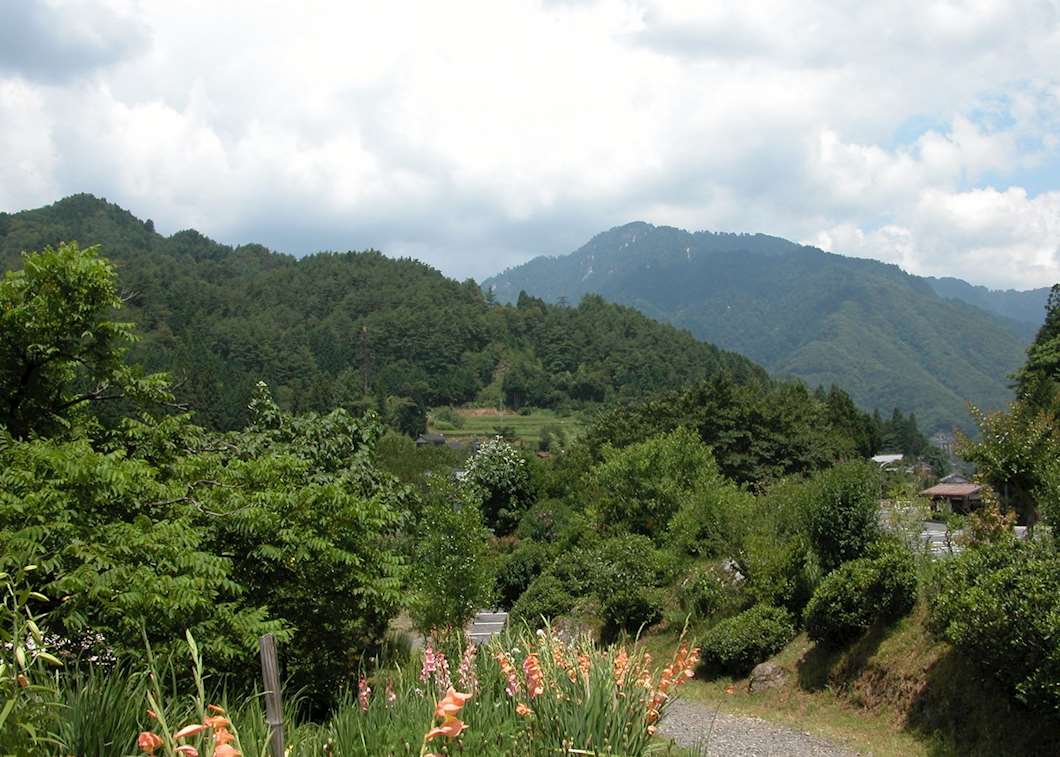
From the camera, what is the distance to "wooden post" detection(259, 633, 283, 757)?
137 inches

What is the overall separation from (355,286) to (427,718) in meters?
157

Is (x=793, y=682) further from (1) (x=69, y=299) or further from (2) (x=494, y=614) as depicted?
(2) (x=494, y=614)

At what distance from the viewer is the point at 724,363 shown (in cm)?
12975

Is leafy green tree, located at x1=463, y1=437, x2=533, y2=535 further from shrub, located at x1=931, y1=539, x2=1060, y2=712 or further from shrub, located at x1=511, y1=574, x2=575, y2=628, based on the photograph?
shrub, located at x1=931, y1=539, x2=1060, y2=712

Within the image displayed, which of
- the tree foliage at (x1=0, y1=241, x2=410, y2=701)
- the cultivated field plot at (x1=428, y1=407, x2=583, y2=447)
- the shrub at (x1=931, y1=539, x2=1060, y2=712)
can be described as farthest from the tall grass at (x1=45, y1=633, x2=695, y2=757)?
the cultivated field plot at (x1=428, y1=407, x2=583, y2=447)

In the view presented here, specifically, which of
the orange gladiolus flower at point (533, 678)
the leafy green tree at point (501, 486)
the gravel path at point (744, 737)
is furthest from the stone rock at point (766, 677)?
the leafy green tree at point (501, 486)

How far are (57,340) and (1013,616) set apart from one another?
1221cm

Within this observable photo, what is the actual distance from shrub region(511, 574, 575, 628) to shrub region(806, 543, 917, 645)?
933 cm

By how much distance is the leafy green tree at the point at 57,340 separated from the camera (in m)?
11.7

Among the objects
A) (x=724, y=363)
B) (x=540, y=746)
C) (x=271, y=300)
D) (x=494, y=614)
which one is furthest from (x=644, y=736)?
(x=271, y=300)

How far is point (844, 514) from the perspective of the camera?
1591 centimetres

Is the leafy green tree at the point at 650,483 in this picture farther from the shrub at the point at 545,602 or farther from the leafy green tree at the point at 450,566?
the leafy green tree at the point at 450,566

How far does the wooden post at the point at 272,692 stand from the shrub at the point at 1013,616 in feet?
27.7

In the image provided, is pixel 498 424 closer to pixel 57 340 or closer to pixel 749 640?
pixel 749 640
